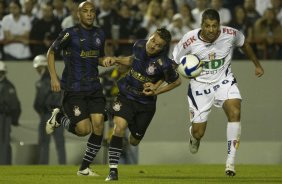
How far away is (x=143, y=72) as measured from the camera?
15.0 m

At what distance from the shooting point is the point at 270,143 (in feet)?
75.5

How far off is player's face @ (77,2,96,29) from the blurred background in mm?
6518

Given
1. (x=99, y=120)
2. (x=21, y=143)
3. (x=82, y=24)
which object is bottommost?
(x=21, y=143)

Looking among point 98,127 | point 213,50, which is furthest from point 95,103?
point 213,50

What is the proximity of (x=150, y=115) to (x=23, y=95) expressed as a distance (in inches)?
341

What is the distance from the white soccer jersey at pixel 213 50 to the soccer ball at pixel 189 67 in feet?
0.96

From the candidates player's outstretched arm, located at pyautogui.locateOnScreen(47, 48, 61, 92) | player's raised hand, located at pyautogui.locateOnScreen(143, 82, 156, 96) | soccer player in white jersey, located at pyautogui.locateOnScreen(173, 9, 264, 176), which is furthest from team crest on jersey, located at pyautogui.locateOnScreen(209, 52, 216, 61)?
player's outstretched arm, located at pyautogui.locateOnScreen(47, 48, 61, 92)

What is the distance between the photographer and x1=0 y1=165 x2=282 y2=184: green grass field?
47.9 feet

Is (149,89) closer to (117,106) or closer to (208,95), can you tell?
(117,106)

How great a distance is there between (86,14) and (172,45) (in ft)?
26.4

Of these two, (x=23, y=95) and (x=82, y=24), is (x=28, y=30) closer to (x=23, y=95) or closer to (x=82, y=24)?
(x=23, y=95)

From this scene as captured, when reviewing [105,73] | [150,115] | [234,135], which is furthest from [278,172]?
[105,73]

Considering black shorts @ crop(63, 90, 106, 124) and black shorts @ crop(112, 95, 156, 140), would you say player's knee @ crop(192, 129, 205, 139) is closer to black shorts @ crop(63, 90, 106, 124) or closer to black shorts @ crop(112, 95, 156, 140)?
black shorts @ crop(112, 95, 156, 140)

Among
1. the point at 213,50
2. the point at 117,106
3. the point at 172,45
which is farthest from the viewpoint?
the point at 172,45
